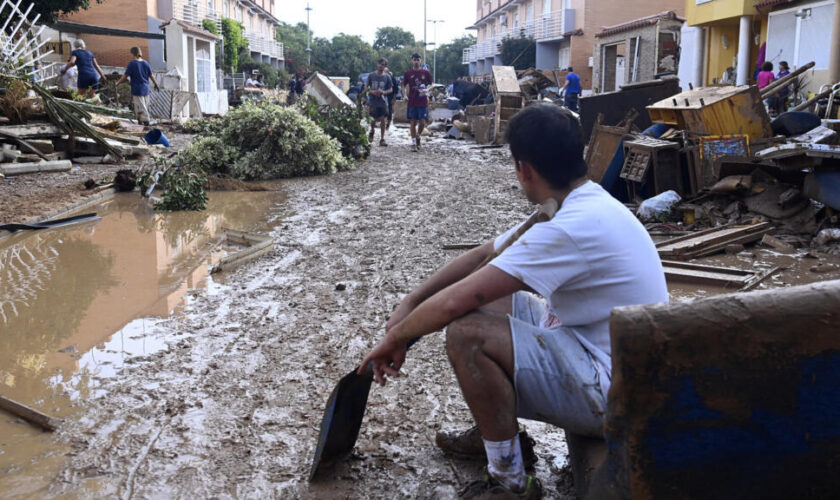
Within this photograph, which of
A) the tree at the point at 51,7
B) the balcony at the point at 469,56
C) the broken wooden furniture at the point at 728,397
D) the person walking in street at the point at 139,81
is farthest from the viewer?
the balcony at the point at 469,56

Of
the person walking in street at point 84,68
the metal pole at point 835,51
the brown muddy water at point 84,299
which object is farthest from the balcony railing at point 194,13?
the brown muddy water at point 84,299

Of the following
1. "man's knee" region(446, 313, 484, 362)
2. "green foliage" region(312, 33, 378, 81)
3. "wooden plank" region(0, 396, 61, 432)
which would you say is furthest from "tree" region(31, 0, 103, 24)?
"green foliage" region(312, 33, 378, 81)

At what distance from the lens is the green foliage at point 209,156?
11281mm

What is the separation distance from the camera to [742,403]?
1.91m

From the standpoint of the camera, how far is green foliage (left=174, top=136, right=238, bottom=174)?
37.0ft

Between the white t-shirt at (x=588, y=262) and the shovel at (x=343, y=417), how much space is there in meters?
0.40

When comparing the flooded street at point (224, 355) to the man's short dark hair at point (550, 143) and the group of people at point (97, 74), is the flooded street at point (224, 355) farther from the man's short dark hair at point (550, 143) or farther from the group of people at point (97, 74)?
the group of people at point (97, 74)

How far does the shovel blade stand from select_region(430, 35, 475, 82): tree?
7600 cm

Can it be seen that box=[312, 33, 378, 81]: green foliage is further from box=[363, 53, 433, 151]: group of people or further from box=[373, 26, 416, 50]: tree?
box=[363, 53, 433, 151]: group of people

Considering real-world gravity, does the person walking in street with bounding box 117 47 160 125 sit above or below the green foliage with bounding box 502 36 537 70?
below

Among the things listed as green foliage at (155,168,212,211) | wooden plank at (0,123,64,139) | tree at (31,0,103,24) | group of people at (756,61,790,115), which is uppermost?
tree at (31,0,103,24)

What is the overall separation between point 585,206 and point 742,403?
73 centimetres

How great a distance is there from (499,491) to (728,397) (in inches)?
36.0

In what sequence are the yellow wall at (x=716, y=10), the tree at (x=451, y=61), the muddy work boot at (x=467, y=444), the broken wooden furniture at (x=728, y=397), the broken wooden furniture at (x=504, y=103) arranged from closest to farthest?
the broken wooden furniture at (x=728, y=397)
the muddy work boot at (x=467, y=444)
the broken wooden furniture at (x=504, y=103)
the yellow wall at (x=716, y=10)
the tree at (x=451, y=61)
